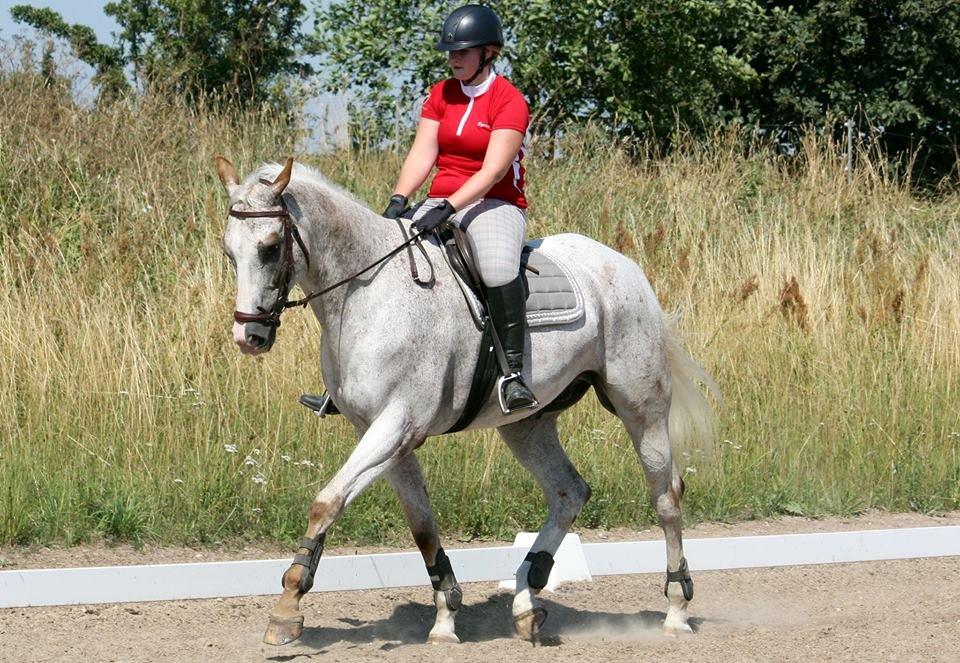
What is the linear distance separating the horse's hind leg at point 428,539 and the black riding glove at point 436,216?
102 cm

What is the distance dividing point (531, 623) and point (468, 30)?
2.64 m

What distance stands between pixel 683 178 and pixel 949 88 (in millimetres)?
10069

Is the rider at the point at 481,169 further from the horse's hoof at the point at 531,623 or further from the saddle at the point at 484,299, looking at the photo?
the horse's hoof at the point at 531,623

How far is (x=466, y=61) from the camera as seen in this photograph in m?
5.37

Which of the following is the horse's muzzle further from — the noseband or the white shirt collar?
the white shirt collar

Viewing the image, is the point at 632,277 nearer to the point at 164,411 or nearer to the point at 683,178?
the point at 164,411

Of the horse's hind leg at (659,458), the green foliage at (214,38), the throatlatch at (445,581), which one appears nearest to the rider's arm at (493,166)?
the horse's hind leg at (659,458)

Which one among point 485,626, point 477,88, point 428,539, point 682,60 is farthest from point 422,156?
point 682,60

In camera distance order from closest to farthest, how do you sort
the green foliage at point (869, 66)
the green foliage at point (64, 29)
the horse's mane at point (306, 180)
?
the horse's mane at point (306, 180), the green foliage at point (869, 66), the green foliage at point (64, 29)

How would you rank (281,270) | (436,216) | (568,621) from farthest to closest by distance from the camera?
(568,621) → (436,216) → (281,270)

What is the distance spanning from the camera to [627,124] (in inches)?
663

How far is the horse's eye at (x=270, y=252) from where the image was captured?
4594 mm

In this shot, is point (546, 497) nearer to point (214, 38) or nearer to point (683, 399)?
point (683, 399)

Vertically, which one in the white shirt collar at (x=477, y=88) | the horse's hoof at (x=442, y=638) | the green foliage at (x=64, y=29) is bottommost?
the horse's hoof at (x=442, y=638)
